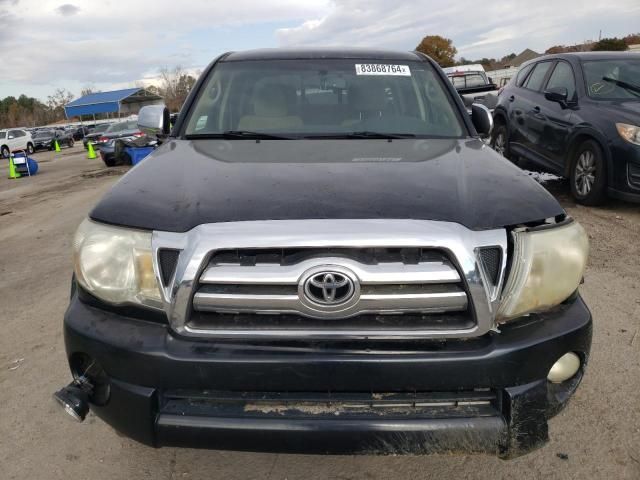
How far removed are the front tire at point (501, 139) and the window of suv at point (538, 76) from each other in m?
0.73

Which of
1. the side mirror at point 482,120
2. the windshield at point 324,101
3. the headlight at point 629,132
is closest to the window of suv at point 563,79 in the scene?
the headlight at point 629,132

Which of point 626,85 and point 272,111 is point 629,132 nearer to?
point 626,85

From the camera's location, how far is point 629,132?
5.51 meters

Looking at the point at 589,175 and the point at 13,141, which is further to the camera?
the point at 13,141

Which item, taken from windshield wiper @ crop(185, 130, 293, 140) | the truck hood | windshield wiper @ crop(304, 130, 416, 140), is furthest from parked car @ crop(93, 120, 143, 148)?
the truck hood

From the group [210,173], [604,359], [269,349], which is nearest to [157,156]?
[210,173]

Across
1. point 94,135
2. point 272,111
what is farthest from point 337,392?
point 94,135

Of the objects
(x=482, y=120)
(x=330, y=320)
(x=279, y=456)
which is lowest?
(x=279, y=456)

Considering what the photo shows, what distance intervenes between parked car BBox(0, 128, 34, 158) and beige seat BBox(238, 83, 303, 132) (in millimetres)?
30207

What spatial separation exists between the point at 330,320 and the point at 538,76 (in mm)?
7042

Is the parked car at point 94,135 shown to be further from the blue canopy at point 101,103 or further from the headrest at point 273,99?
the blue canopy at point 101,103

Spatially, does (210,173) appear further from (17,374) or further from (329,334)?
(17,374)

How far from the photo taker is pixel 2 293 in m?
→ 4.47

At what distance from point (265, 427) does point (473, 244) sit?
2.93ft
